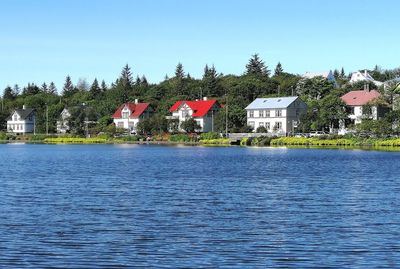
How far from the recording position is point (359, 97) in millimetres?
118875

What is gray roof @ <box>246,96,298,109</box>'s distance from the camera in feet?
403

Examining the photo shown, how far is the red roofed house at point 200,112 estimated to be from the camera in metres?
135

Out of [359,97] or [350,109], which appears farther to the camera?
[359,97]

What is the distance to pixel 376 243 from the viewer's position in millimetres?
21125

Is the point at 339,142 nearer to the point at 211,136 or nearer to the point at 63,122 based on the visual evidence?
the point at 211,136

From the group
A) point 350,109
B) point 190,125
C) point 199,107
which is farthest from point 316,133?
Result: point 199,107

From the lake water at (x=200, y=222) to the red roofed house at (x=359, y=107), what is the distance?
69.3 metres

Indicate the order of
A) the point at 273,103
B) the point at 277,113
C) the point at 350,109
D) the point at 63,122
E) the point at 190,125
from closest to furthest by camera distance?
the point at 350,109 < the point at 277,113 < the point at 273,103 < the point at 190,125 < the point at 63,122

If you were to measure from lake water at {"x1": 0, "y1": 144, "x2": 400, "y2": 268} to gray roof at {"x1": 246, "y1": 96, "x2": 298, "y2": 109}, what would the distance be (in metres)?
77.9

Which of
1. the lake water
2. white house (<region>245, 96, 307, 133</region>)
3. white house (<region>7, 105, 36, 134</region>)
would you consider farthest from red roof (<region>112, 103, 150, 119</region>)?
the lake water

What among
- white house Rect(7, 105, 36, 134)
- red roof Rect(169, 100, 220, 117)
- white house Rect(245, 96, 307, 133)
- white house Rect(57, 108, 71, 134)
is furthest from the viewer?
white house Rect(7, 105, 36, 134)

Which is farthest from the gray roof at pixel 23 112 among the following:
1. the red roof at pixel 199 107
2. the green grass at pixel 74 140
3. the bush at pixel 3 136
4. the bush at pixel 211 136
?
the bush at pixel 211 136

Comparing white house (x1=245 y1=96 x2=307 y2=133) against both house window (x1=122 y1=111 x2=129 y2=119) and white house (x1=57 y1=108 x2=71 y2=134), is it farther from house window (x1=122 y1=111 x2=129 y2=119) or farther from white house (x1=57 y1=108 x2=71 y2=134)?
white house (x1=57 y1=108 x2=71 y2=134)

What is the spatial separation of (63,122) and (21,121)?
1892 cm
